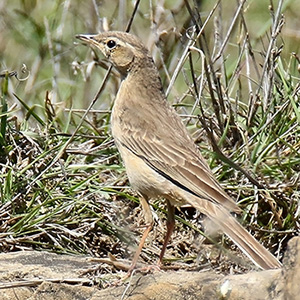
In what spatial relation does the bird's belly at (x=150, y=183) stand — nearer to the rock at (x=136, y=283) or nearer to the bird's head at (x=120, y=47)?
the rock at (x=136, y=283)

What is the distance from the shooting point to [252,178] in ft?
20.3

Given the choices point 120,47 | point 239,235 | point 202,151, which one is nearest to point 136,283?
point 239,235

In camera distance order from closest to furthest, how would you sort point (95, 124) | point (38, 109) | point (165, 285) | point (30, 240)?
point (165, 285)
point (30, 240)
point (95, 124)
point (38, 109)

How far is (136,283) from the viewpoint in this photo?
16.6 ft

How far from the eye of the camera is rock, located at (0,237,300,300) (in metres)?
4.23

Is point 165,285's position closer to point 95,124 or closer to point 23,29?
point 95,124

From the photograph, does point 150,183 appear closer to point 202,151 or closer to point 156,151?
A: point 156,151

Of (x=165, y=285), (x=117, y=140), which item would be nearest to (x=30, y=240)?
(x=117, y=140)

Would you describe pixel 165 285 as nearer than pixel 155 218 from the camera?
Yes

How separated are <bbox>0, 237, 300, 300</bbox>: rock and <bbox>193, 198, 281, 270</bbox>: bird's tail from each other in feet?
0.95

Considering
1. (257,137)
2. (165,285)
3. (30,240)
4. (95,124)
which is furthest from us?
(95,124)

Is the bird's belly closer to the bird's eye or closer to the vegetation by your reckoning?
the vegetation

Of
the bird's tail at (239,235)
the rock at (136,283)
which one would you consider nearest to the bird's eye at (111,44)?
the bird's tail at (239,235)

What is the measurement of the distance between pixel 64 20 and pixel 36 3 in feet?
1.71
